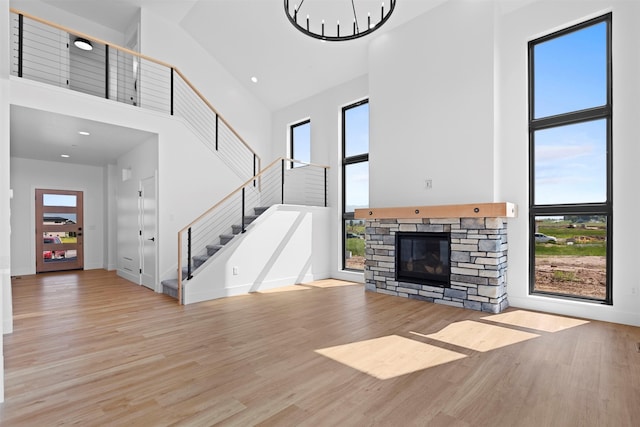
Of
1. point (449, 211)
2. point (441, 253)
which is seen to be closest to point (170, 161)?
point (449, 211)

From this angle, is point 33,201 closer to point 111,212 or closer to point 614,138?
point 111,212

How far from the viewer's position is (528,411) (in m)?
2.16

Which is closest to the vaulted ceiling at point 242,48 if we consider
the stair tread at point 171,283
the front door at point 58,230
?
the front door at point 58,230

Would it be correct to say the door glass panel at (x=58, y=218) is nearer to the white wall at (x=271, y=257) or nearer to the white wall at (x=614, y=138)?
the white wall at (x=271, y=257)

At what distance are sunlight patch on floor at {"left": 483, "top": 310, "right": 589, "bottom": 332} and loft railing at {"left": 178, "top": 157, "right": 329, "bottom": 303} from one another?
413 centimetres

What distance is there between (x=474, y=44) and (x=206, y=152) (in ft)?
16.5

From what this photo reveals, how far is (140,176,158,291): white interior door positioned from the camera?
6.01 meters

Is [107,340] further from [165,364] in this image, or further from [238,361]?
[238,361]

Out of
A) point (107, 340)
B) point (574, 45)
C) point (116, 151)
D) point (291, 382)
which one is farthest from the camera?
point (116, 151)

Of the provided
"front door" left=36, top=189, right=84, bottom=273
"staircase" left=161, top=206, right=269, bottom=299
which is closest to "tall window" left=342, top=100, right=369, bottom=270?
"staircase" left=161, top=206, right=269, bottom=299

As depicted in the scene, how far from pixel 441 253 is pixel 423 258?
1.04 ft

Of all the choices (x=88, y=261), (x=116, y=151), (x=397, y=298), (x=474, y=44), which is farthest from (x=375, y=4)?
(x=88, y=261)

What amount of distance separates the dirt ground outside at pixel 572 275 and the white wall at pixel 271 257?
3960 mm

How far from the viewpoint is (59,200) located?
824 cm
